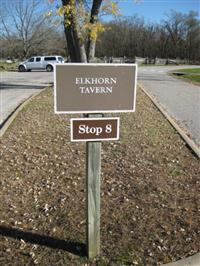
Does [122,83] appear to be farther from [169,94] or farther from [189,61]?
[189,61]

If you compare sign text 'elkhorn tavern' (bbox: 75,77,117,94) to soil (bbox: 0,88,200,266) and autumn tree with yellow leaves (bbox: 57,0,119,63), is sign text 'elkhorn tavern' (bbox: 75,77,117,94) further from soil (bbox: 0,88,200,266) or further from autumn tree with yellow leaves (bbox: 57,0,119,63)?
autumn tree with yellow leaves (bbox: 57,0,119,63)

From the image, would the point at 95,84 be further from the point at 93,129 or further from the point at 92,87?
the point at 93,129

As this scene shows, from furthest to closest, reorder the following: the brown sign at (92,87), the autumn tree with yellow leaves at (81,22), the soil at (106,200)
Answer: the autumn tree with yellow leaves at (81,22), the soil at (106,200), the brown sign at (92,87)

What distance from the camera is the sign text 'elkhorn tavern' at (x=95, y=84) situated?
3.21 m

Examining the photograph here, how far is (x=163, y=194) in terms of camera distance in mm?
4965

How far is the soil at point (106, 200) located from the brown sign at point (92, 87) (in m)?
1.38

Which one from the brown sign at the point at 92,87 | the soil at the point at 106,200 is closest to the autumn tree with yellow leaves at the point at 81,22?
the soil at the point at 106,200

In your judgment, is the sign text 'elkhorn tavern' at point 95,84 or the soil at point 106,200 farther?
the soil at point 106,200

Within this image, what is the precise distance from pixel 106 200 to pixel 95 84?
192 cm

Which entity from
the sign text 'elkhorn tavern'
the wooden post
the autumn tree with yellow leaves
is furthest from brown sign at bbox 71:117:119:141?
the autumn tree with yellow leaves

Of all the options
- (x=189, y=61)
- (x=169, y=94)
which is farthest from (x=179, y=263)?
(x=189, y=61)

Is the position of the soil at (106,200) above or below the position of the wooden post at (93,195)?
below

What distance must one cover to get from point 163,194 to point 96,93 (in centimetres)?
220

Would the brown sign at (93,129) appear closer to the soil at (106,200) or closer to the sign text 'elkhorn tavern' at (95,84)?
the sign text 'elkhorn tavern' at (95,84)
